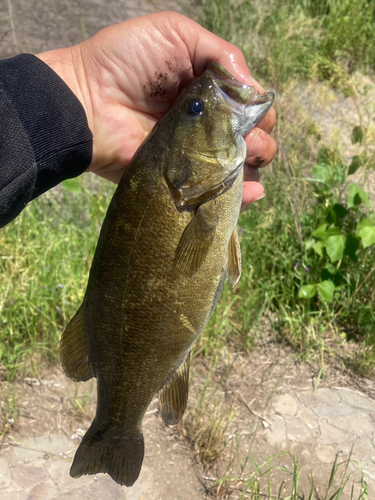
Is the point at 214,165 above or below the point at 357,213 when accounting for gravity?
above

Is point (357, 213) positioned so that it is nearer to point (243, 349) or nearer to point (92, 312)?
point (243, 349)

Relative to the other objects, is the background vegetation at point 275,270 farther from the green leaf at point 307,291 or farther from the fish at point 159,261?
the fish at point 159,261

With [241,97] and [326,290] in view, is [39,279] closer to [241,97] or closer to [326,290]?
[326,290]

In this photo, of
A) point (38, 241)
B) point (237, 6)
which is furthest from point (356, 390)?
point (237, 6)

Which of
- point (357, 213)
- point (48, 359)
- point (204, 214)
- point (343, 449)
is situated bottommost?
point (48, 359)

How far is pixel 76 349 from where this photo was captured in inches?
69.7

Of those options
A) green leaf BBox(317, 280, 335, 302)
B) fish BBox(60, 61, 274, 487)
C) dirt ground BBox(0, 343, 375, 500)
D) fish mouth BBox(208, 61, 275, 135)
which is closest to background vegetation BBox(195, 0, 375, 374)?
green leaf BBox(317, 280, 335, 302)

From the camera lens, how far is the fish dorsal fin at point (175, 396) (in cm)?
186

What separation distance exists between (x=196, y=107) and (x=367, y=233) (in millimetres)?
2177

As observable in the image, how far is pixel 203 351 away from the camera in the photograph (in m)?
3.72

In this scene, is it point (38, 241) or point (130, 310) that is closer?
point (130, 310)

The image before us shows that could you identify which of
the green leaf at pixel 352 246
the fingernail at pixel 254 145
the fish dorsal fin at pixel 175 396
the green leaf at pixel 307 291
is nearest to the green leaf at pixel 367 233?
the green leaf at pixel 352 246

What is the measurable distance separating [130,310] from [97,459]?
2.08 ft

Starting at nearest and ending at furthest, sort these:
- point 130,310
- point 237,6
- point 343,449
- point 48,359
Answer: point 130,310, point 343,449, point 48,359, point 237,6
